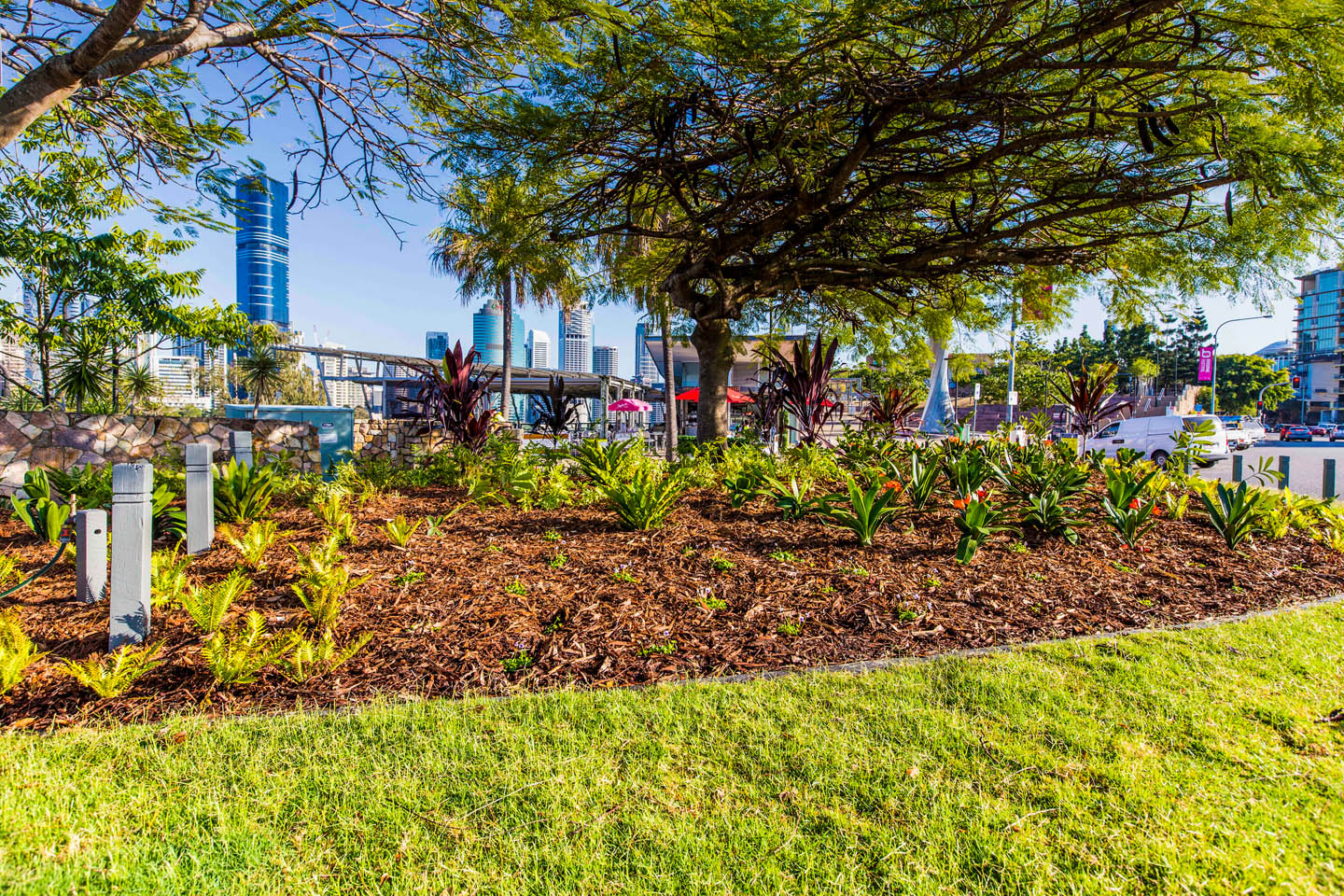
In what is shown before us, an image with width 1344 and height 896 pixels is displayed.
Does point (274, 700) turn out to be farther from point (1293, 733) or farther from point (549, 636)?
point (1293, 733)

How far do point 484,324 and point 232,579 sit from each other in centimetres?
8291

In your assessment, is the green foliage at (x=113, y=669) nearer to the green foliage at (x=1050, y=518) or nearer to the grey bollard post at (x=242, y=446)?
the grey bollard post at (x=242, y=446)

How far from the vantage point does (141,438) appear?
23.7 ft

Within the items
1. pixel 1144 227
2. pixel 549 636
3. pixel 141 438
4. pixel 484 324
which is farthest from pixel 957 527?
pixel 484 324

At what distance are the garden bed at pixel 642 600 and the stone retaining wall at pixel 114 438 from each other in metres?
2.67

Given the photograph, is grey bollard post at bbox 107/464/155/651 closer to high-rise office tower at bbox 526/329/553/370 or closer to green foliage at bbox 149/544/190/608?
green foliage at bbox 149/544/190/608

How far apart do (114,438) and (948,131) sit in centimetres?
943

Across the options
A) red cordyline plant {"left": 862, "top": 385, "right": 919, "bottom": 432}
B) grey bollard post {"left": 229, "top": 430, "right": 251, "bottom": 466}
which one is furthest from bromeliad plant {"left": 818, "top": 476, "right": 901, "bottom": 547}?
red cordyline plant {"left": 862, "top": 385, "right": 919, "bottom": 432}

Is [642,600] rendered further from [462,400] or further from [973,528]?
[462,400]

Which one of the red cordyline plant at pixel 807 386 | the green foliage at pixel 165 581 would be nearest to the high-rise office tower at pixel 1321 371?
the red cordyline plant at pixel 807 386

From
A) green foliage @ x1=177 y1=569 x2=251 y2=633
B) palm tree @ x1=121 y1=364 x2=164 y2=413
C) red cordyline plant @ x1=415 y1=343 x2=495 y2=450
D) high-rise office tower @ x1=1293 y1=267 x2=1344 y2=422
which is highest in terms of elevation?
high-rise office tower @ x1=1293 y1=267 x2=1344 y2=422

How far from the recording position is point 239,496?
185 inches

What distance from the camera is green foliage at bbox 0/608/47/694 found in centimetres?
232

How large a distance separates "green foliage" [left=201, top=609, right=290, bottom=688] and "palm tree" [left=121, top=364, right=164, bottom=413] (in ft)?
57.1
